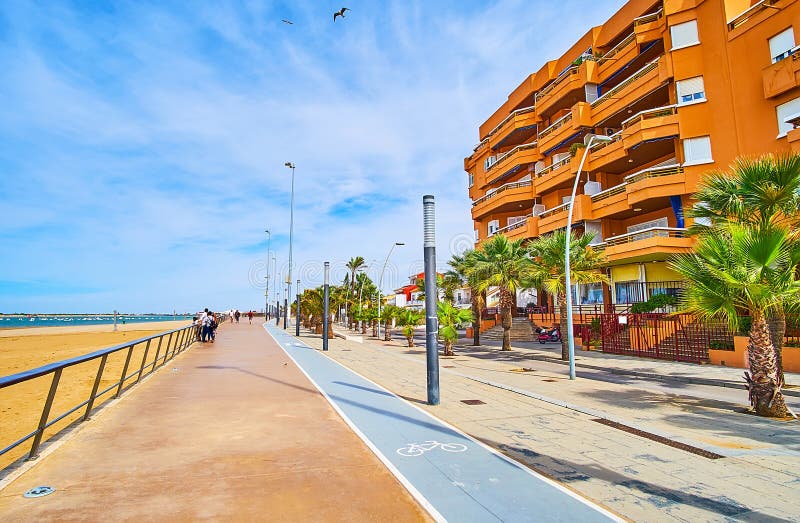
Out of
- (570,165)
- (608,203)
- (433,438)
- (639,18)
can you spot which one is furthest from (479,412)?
(639,18)

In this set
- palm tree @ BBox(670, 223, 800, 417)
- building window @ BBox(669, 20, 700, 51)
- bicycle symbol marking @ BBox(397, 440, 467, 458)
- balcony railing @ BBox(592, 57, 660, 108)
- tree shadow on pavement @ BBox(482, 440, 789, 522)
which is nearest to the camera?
tree shadow on pavement @ BBox(482, 440, 789, 522)

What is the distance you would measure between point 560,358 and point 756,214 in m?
11.2

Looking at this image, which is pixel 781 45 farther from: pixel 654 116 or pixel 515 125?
pixel 515 125

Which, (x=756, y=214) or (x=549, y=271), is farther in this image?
(x=549, y=271)

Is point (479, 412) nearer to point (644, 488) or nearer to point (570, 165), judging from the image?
point (644, 488)

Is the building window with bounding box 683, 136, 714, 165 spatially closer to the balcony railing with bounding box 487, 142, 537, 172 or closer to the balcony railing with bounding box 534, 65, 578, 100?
the balcony railing with bounding box 534, 65, 578, 100

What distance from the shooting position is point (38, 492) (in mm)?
4133

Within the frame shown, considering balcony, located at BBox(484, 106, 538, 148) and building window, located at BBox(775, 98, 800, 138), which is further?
balcony, located at BBox(484, 106, 538, 148)

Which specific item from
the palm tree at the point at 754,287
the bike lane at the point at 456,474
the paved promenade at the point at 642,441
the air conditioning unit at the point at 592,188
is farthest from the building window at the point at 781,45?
the bike lane at the point at 456,474

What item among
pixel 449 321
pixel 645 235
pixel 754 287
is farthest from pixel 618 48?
pixel 754 287

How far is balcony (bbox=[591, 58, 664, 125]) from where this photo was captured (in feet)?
84.0

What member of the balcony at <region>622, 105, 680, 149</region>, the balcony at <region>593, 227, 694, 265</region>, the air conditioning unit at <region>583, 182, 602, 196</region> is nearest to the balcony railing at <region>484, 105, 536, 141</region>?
the air conditioning unit at <region>583, 182, 602, 196</region>

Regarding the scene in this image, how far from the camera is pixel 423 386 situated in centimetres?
1116

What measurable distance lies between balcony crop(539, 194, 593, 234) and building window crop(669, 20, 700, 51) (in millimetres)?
9580
